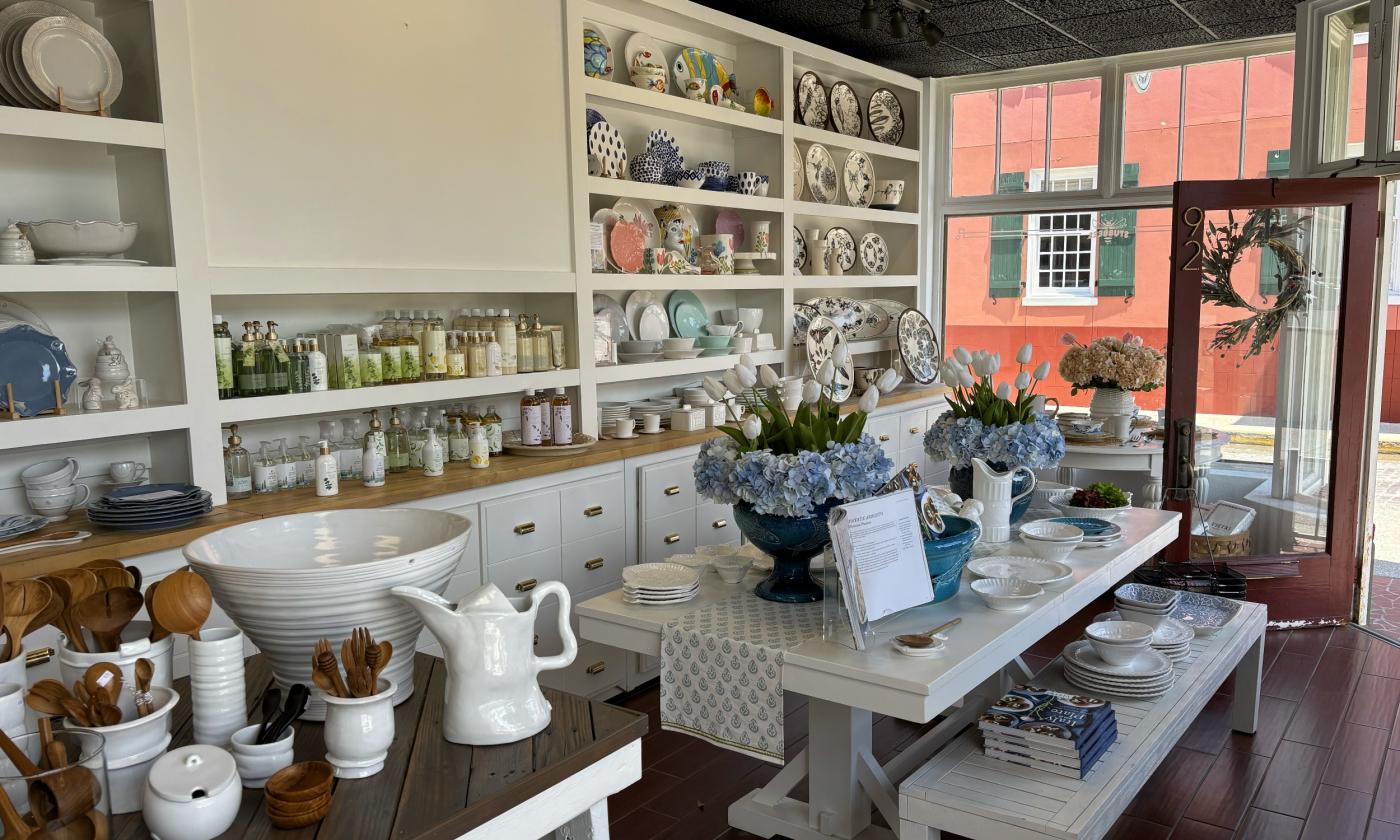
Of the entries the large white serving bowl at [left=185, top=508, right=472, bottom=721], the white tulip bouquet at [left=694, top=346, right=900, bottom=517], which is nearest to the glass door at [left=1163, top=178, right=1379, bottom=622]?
the white tulip bouquet at [left=694, top=346, right=900, bottom=517]

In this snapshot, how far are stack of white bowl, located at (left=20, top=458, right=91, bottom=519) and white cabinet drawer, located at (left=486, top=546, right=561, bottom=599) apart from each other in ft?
3.93

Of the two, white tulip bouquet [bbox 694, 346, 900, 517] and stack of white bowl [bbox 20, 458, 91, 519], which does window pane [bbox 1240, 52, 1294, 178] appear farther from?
stack of white bowl [bbox 20, 458, 91, 519]

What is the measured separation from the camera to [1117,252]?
609cm

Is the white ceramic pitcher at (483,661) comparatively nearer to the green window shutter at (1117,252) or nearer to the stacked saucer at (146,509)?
the stacked saucer at (146,509)

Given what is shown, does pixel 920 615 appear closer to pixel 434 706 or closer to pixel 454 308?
pixel 434 706

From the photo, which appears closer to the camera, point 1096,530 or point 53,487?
point 53,487

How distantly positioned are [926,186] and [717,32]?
2.11m

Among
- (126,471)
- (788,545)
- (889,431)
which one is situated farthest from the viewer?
(889,431)

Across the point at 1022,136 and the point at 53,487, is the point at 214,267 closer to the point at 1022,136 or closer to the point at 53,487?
the point at 53,487

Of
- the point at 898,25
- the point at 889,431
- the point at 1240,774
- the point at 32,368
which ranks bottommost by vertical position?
the point at 1240,774

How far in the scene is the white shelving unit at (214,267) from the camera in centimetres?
275

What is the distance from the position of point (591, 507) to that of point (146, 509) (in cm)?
154

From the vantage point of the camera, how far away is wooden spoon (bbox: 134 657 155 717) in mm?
1278

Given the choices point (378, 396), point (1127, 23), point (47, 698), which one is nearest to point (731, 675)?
point (47, 698)
